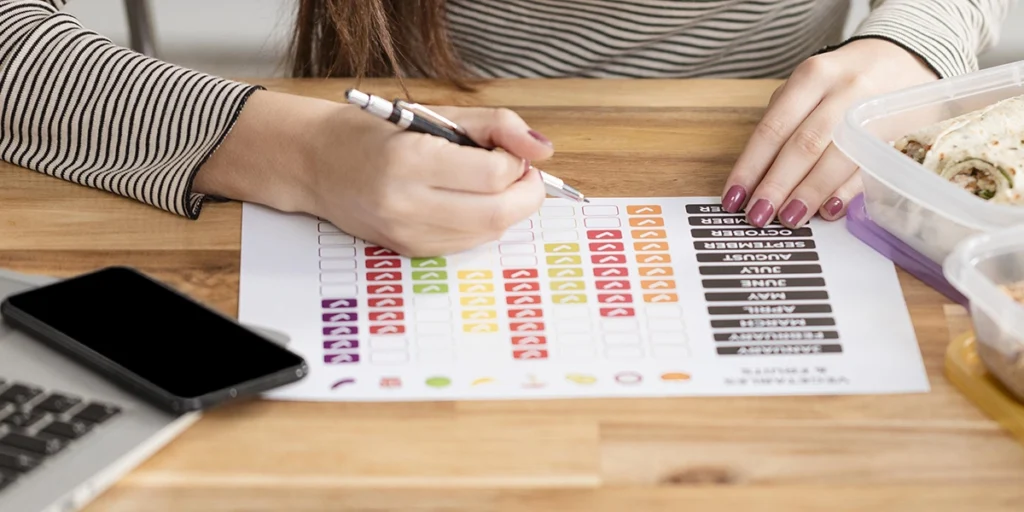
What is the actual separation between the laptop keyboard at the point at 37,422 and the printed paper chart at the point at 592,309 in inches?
3.8

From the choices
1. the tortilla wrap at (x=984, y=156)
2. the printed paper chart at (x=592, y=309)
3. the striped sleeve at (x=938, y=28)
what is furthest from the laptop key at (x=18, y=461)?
the striped sleeve at (x=938, y=28)

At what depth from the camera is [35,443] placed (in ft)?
1.68

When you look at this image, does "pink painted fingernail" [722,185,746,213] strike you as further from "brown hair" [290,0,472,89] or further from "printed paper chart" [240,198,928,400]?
"brown hair" [290,0,472,89]

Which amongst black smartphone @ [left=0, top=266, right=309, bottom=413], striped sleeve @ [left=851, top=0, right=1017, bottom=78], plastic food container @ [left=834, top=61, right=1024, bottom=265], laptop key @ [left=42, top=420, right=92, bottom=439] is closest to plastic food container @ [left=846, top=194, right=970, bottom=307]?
plastic food container @ [left=834, top=61, right=1024, bottom=265]

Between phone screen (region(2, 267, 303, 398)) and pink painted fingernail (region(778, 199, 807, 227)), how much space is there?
35 cm

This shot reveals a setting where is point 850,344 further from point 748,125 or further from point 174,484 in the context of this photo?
point 174,484

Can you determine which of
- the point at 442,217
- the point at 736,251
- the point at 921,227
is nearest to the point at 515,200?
the point at 442,217

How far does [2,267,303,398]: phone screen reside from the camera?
1.84 ft

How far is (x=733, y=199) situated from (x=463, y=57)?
16.6 inches

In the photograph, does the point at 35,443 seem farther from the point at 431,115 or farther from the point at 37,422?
the point at 431,115

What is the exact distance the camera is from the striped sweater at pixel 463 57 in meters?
0.76

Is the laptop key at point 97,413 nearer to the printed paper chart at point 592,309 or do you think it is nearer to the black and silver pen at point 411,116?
the printed paper chart at point 592,309

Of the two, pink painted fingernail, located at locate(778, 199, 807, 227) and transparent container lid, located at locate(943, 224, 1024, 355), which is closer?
transparent container lid, located at locate(943, 224, 1024, 355)

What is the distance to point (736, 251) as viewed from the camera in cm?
71
